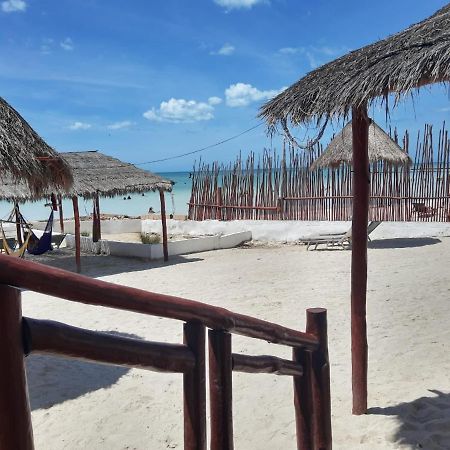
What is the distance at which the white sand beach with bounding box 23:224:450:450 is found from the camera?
3.07 m

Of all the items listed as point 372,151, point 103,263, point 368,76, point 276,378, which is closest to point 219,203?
point 103,263

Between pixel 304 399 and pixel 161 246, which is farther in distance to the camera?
pixel 161 246

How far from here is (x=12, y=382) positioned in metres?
0.84

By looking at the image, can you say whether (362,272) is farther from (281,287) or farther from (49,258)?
(49,258)

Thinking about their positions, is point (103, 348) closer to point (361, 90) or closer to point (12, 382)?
point (12, 382)

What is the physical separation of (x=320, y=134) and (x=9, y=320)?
2302mm

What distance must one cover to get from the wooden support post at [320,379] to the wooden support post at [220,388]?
2.66ft

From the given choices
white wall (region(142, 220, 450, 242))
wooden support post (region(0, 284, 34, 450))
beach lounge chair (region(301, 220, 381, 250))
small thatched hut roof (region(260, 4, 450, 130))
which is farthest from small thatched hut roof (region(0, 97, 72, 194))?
white wall (region(142, 220, 450, 242))

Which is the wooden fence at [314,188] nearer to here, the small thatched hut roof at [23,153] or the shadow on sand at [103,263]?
the shadow on sand at [103,263]

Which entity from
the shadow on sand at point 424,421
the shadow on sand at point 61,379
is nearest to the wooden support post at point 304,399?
the shadow on sand at point 424,421

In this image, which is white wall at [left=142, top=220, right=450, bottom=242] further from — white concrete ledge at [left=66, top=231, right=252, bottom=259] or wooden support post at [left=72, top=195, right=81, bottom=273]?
wooden support post at [left=72, top=195, right=81, bottom=273]

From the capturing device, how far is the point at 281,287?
686cm

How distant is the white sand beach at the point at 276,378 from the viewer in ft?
10.1

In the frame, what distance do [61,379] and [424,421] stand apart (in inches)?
106
